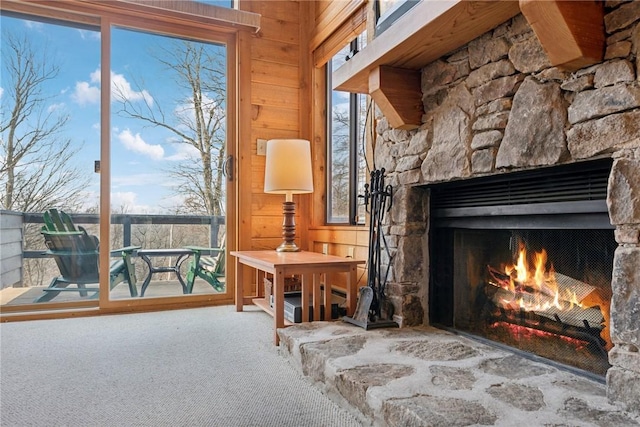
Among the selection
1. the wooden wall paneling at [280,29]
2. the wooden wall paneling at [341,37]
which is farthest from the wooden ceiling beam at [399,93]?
the wooden wall paneling at [280,29]

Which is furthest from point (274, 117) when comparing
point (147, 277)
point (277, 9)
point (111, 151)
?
point (147, 277)

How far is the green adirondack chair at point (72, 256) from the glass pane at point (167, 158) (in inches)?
5.0

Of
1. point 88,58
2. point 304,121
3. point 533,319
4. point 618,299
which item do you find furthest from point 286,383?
point 88,58

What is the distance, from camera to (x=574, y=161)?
54.4 inches

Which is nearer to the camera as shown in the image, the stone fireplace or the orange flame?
the stone fireplace

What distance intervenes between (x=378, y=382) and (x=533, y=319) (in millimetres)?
744

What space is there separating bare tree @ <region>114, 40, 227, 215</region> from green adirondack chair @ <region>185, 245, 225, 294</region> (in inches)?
12.0

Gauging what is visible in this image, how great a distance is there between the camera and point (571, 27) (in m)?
1.25

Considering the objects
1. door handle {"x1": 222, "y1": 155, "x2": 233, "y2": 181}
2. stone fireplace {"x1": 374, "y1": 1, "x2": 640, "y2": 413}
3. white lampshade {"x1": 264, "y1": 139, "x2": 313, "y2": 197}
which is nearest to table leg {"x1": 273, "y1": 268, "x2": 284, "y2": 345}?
stone fireplace {"x1": 374, "y1": 1, "x2": 640, "y2": 413}

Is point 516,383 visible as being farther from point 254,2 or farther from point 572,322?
point 254,2

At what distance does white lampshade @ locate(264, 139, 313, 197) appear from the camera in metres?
3.06

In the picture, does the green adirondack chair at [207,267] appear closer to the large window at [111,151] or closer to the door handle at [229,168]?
the large window at [111,151]

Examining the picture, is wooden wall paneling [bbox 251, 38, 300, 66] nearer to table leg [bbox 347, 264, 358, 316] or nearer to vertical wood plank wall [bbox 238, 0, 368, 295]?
vertical wood plank wall [bbox 238, 0, 368, 295]

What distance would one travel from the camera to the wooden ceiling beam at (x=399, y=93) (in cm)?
205
